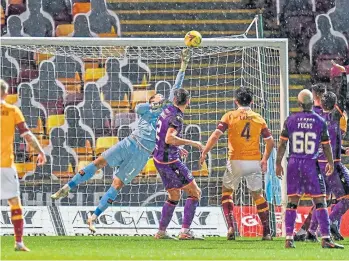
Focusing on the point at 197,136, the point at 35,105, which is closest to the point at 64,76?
the point at 35,105

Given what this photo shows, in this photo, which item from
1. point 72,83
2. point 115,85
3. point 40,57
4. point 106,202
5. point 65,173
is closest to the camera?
point 106,202

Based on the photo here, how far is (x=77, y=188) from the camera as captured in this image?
57.9ft

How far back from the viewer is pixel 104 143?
18562 millimetres

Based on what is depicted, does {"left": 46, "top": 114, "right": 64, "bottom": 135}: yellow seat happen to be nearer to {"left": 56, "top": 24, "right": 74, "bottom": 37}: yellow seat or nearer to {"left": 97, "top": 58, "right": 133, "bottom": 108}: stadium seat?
{"left": 97, "top": 58, "right": 133, "bottom": 108}: stadium seat

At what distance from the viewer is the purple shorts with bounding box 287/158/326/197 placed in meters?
11.4

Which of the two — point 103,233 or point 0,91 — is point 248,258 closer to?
point 0,91

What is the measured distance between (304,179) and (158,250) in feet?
5.26

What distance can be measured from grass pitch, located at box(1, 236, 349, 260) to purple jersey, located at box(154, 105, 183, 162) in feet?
3.17

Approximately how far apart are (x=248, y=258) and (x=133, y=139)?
421 cm

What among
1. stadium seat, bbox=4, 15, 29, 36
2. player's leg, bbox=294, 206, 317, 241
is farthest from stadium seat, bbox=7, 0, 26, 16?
player's leg, bbox=294, 206, 317, 241

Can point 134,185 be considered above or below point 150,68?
below

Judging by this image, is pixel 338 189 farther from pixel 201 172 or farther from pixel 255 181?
pixel 201 172

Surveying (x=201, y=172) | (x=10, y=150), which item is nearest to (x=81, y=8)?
(x=201, y=172)

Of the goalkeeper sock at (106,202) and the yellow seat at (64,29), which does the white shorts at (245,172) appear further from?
the yellow seat at (64,29)
